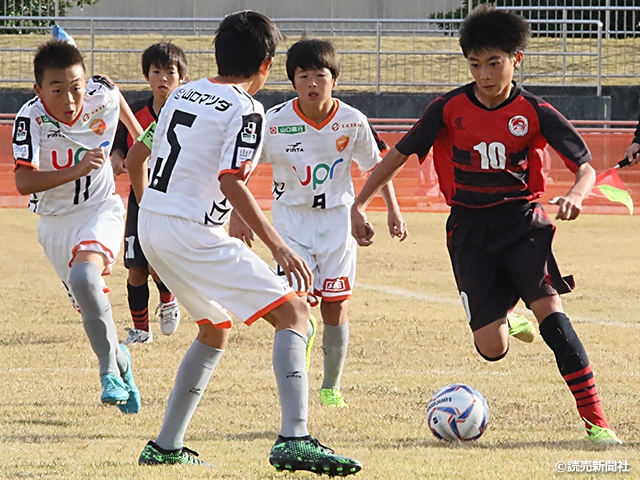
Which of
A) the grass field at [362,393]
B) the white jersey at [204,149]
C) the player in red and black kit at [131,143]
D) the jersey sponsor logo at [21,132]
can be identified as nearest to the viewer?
the white jersey at [204,149]

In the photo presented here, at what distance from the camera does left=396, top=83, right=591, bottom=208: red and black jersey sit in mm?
4953

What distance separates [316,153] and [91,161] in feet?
4.62

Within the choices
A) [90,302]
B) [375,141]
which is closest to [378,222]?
[375,141]

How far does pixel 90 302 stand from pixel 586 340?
3664 millimetres

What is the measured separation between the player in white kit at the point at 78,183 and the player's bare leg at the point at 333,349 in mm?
1014

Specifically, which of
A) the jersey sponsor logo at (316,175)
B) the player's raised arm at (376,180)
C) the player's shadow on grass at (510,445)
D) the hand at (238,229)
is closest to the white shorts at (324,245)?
the jersey sponsor logo at (316,175)

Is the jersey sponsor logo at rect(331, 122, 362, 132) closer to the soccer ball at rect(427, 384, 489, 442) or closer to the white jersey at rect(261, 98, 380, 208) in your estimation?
the white jersey at rect(261, 98, 380, 208)

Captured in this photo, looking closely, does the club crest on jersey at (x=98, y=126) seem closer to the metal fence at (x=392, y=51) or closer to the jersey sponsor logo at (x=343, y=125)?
the jersey sponsor logo at (x=343, y=125)

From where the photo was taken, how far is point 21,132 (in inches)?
214

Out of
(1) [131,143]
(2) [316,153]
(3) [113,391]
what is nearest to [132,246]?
(1) [131,143]

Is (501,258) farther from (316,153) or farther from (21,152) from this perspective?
(21,152)

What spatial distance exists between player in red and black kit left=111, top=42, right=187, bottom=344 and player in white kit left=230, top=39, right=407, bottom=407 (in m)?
1.55

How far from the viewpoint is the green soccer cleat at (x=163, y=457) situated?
4141 mm

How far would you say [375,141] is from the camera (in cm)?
632
